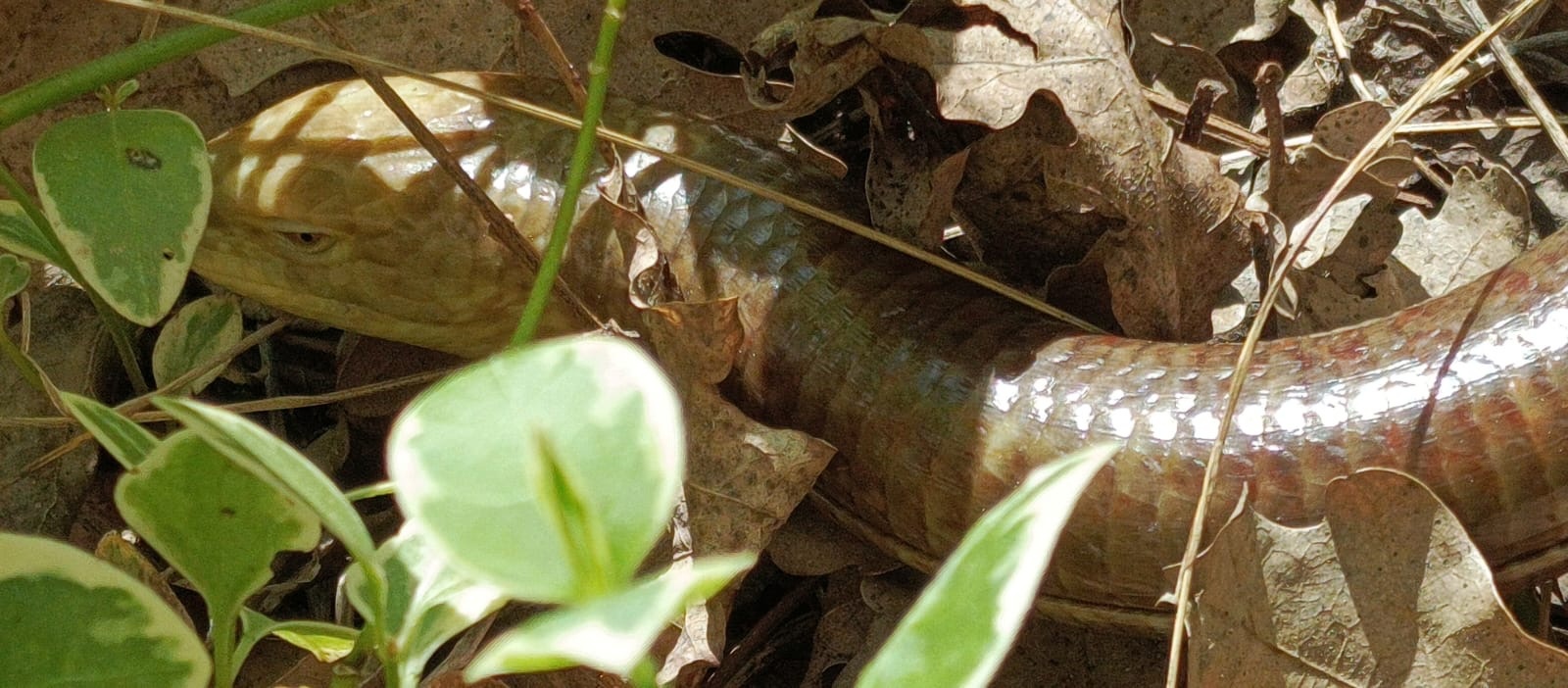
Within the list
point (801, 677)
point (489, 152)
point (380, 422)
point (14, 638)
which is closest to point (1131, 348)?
point (801, 677)

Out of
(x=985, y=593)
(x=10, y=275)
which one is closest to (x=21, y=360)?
(x=10, y=275)

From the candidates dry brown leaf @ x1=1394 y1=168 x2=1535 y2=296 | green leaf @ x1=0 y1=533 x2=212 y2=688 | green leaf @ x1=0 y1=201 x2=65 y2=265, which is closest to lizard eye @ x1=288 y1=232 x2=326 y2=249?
green leaf @ x1=0 y1=201 x2=65 y2=265

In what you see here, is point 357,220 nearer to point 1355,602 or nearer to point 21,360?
point 21,360

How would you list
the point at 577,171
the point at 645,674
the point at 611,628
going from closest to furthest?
the point at 611,628, the point at 645,674, the point at 577,171

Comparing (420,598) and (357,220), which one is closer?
(420,598)

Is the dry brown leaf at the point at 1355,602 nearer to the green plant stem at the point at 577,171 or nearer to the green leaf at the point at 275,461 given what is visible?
the green plant stem at the point at 577,171
